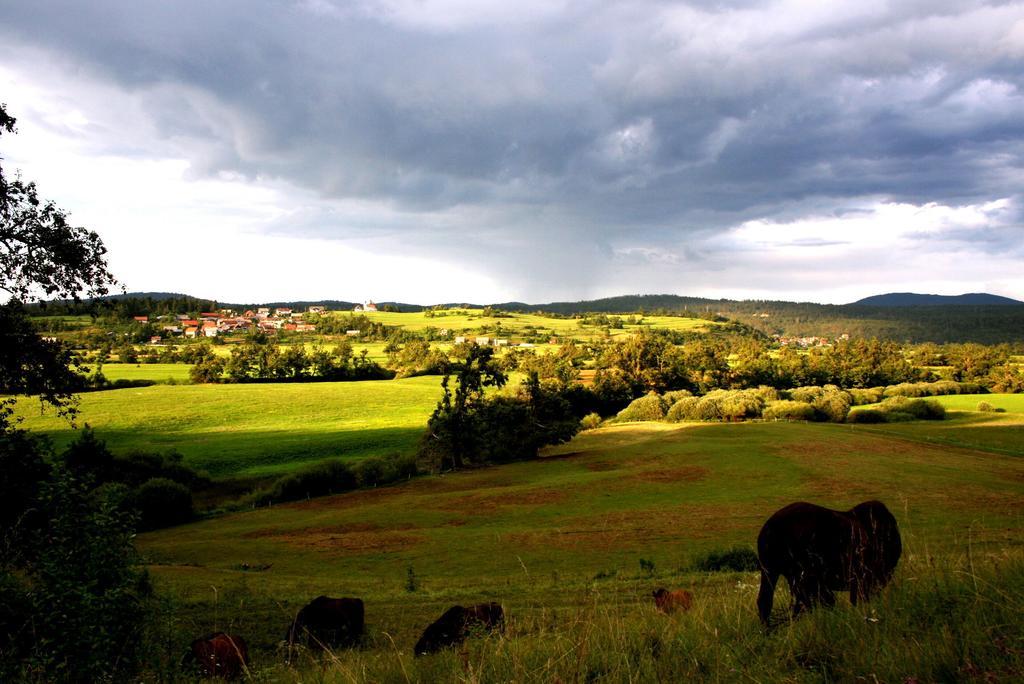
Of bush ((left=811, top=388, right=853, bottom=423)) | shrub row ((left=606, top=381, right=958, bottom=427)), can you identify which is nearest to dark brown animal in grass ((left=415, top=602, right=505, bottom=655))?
shrub row ((left=606, top=381, right=958, bottom=427))

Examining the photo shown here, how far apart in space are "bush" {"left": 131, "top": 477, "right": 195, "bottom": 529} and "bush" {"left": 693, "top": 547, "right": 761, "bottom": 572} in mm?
41341

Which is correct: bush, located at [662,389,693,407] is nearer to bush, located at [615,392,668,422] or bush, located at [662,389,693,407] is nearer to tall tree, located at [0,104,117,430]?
bush, located at [615,392,668,422]

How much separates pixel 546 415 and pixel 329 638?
2515 inches

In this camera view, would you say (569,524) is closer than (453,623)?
No

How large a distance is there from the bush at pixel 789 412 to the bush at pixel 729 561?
6564cm

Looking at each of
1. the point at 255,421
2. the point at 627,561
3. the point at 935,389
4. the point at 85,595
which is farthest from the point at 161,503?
the point at 935,389

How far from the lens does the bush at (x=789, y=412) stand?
81062 millimetres

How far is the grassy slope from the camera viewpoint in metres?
71.7

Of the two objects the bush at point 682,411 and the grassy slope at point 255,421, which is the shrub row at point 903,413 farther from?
the grassy slope at point 255,421

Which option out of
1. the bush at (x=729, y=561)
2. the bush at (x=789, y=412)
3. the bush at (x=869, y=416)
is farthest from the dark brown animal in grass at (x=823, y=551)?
the bush at (x=869, y=416)

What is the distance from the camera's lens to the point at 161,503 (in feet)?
147

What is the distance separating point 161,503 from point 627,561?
38254 mm

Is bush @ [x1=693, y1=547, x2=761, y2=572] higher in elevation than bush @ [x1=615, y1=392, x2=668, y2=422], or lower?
higher

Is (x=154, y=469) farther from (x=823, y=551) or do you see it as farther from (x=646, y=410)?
(x=646, y=410)
